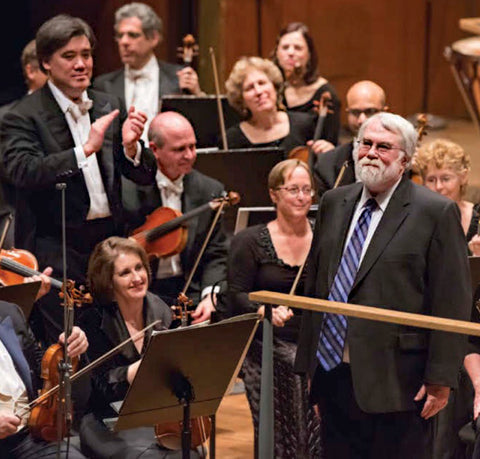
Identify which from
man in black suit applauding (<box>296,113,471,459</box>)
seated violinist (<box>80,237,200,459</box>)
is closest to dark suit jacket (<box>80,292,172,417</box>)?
seated violinist (<box>80,237,200,459</box>)

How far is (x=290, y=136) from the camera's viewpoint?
4.96 m

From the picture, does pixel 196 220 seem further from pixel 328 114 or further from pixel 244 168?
pixel 328 114

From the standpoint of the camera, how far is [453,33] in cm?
771

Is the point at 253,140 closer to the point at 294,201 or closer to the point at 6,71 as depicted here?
the point at 294,201

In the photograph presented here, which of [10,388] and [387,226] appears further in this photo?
[10,388]

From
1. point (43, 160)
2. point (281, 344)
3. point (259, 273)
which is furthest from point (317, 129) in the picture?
point (43, 160)

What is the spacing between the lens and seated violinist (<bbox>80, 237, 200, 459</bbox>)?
3512 millimetres

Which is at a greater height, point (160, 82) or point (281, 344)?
point (160, 82)

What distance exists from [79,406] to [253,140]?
66.8 inches

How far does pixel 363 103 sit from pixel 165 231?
41.5 inches

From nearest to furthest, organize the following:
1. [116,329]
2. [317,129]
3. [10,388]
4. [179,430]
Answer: [10,388] → [179,430] → [116,329] → [317,129]

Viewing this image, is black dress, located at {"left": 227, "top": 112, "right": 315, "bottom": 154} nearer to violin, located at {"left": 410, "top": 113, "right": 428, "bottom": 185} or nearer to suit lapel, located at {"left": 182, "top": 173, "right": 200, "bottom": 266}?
violin, located at {"left": 410, "top": 113, "right": 428, "bottom": 185}

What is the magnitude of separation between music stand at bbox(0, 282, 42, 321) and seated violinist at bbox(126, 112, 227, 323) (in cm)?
72

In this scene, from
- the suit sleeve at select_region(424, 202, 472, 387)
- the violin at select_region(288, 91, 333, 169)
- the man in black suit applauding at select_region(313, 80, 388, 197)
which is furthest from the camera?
the violin at select_region(288, 91, 333, 169)
